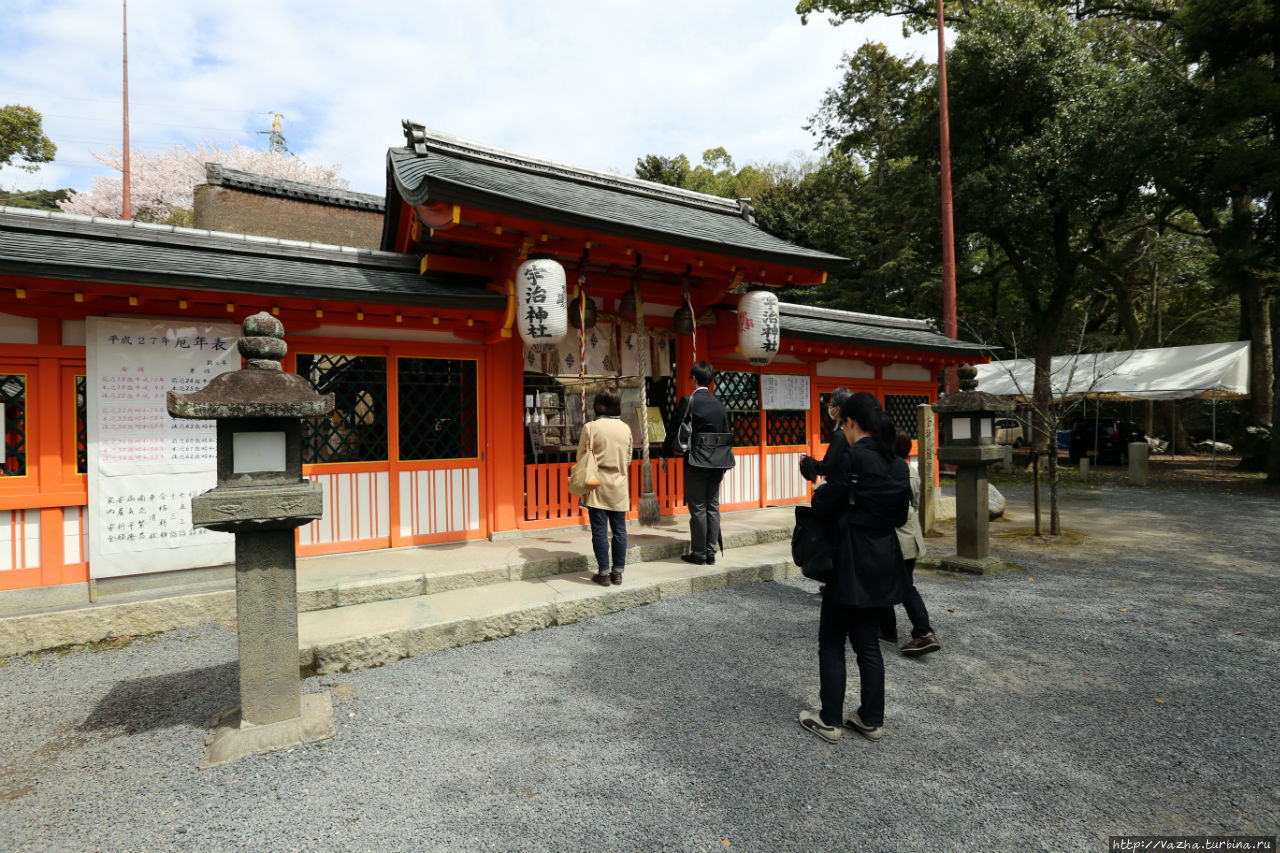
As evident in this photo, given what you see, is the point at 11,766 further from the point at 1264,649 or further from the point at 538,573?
the point at 1264,649

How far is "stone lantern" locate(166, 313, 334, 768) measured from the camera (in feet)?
9.81

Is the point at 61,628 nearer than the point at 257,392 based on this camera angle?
No

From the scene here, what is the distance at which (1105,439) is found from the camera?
63.4 ft

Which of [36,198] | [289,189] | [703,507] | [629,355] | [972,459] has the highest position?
[36,198]

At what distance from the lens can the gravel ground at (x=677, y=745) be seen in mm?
2449

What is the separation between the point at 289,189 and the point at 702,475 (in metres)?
15.7

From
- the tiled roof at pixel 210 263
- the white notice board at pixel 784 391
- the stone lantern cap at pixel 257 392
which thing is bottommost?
the stone lantern cap at pixel 257 392

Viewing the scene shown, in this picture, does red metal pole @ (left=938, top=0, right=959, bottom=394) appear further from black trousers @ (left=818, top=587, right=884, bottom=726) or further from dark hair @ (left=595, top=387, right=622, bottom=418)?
black trousers @ (left=818, top=587, right=884, bottom=726)

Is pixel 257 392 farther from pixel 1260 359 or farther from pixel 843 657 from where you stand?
pixel 1260 359

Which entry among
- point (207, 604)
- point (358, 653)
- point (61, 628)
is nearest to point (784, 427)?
point (358, 653)

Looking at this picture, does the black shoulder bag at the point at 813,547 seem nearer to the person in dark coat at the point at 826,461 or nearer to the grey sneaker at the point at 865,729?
the person in dark coat at the point at 826,461

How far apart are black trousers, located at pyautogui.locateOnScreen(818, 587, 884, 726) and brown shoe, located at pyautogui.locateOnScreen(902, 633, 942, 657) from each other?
4.12ft

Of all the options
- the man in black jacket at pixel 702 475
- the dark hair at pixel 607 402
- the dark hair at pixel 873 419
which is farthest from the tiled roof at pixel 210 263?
the dark hair at pixel 873 419

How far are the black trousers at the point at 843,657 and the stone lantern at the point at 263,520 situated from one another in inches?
108
